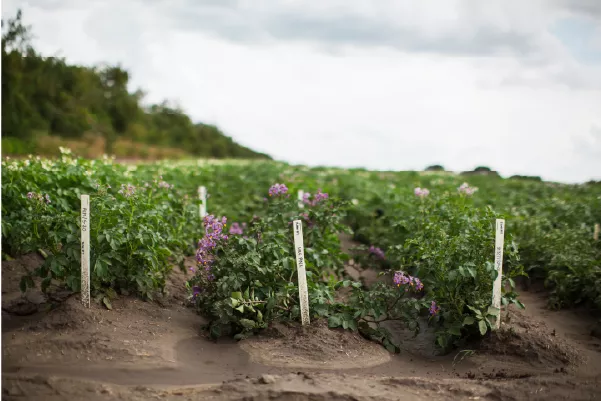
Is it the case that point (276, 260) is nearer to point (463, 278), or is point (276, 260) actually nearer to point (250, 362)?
point (250, 362)

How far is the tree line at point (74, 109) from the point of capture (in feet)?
69.8

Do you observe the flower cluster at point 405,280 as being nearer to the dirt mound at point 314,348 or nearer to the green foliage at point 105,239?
the dirt mound at point 314,348

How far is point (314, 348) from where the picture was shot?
543 cm

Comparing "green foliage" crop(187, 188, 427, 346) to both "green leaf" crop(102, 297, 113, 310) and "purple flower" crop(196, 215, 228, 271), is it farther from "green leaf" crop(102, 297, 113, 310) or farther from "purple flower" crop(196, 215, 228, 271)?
"green leaf" crop(102, 297, 113, 310)

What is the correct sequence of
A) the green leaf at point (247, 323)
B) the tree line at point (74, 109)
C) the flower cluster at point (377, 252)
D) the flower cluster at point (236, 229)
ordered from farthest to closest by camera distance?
the tree line at point (74, 109) → the flower cluster at point (377, 252) → the flower cluster at point (236, 229) → the green leaf at point (247, 323)

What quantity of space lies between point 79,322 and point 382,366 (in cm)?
285

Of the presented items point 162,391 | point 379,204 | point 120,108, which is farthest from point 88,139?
point 162,391

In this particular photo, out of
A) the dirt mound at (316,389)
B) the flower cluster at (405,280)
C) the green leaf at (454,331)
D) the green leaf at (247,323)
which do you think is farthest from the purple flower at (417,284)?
the green leaf at (247,323)

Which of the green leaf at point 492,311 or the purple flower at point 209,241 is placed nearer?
the green leaf at point 492,311

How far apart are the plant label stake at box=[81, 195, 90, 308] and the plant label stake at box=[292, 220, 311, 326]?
2.00 m

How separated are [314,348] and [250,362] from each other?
2.01 ft

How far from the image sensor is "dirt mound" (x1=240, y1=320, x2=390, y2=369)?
208 inches

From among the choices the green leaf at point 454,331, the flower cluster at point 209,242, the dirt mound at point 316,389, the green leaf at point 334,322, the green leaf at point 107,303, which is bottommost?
the dirt mound at point 316,389

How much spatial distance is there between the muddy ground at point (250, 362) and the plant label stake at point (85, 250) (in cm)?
12
